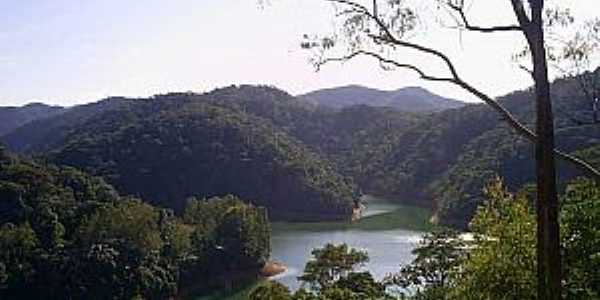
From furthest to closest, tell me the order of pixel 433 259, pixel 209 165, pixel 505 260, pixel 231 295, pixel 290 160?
pixel 290 160 → pixel 209 165 → pixel 231 295 → pixel 433 259 → pixel 505 260

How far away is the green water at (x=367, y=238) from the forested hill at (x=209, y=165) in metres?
3.97

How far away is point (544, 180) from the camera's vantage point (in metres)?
5.63

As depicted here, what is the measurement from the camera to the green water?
44406 mm

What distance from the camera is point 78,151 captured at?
73312 millimetres

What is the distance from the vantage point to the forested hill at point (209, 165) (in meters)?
70.5

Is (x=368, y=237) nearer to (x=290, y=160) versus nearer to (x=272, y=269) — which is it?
(x=272, y=269)

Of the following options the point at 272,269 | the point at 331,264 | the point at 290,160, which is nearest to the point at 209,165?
the point at 290,160

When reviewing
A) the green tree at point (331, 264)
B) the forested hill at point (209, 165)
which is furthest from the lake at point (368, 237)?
the green tree at point (331, 264)

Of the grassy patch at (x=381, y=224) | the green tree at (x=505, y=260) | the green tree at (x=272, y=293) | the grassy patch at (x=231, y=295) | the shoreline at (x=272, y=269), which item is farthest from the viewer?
the grassy patch at (x=381, y=224)

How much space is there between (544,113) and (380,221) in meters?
60.1

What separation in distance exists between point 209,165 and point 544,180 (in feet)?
229

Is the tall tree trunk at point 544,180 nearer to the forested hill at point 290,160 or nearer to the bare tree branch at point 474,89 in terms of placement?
the bare tree branch at point 474,89

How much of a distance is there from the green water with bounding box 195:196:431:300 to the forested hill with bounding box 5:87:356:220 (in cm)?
397

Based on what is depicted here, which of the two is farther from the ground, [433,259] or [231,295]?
[433,259]
